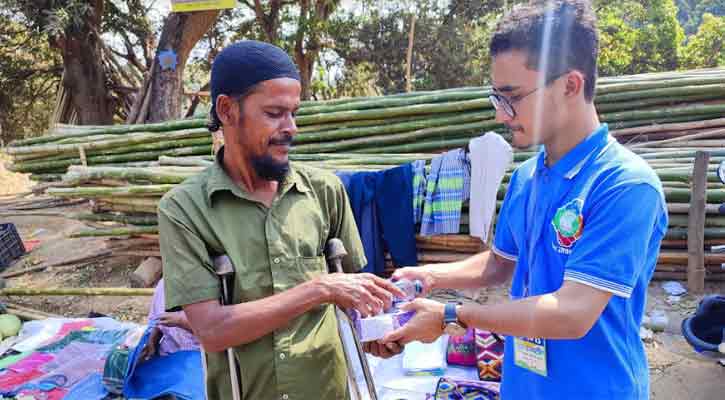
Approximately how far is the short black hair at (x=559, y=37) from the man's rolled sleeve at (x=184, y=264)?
1.26 metres

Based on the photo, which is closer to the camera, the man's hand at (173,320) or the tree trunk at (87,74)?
the man's hand at (173,320)

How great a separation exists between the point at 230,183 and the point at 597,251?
128 centimetres

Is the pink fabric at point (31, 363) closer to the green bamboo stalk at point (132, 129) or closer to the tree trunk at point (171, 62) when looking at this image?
the green bamboo stalk at point (132, 129)

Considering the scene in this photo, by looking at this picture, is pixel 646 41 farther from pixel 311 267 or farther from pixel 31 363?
pixel 31 363

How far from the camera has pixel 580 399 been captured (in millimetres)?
1609

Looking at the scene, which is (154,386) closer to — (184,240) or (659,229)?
(184,240)

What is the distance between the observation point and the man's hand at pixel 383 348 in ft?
6.49

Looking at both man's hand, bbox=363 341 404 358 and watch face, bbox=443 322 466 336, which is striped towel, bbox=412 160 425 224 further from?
watch face, bbox=443 322 466 336

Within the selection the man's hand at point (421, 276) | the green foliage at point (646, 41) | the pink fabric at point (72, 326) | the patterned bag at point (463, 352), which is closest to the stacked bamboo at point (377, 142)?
the pink fabric at point (72, 326)

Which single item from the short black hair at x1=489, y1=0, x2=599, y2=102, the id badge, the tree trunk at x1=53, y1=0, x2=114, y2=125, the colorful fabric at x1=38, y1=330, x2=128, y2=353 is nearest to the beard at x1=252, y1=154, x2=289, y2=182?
the short black hair at x1=489, y1=0, x2=599, y2=102

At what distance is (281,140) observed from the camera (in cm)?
198

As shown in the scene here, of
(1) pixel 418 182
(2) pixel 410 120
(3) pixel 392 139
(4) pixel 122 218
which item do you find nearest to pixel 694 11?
(2) pixel 410 120

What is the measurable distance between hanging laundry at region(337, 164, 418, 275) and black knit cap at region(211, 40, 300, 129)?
343 cm

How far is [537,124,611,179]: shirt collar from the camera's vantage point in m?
1.58
